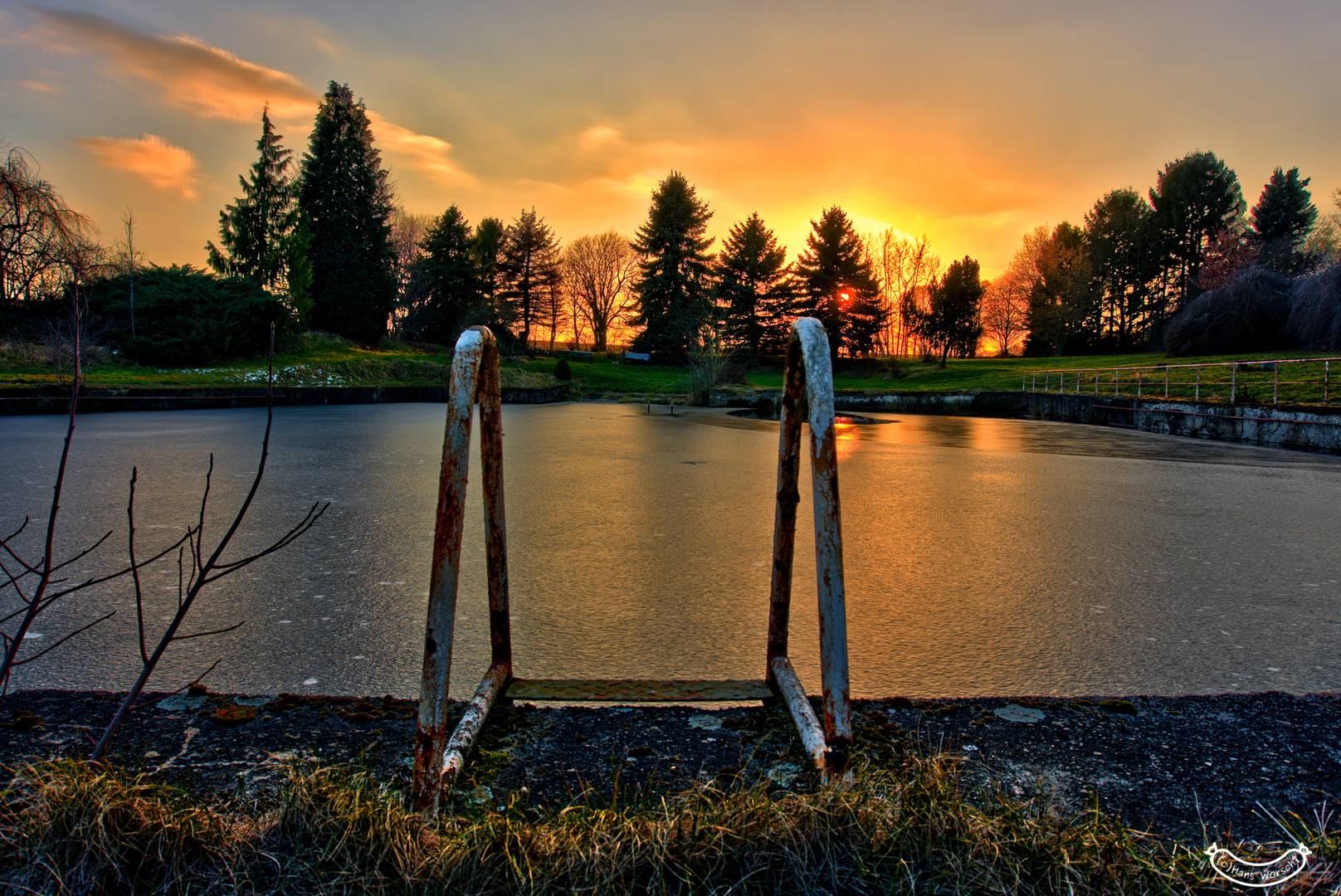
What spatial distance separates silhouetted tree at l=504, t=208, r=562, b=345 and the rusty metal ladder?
57.7 meters

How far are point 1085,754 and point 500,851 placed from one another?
4.65 feet

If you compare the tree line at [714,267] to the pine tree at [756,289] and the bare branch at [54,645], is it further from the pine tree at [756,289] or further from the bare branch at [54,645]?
the bare branch at [54,645]

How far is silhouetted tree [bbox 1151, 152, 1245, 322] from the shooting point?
5066 centimetres

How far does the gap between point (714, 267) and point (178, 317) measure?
35764 mm

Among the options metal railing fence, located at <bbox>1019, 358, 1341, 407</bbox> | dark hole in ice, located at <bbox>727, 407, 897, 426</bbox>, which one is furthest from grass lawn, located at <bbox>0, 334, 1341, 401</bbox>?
dark hole in ice, located at <bbox>727, 407, 897, 426</bbox>

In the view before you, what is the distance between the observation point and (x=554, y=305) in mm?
62469

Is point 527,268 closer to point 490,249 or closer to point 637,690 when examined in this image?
point 490,249

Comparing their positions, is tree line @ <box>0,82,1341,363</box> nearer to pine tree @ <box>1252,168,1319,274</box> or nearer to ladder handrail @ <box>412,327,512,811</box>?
pine tree @ <box>1252,168,1319,274</box>

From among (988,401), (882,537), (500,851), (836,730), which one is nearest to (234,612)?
(500,851)

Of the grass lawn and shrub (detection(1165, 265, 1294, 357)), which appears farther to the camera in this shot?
shrub (detection(1165, 265, 1294, 357))

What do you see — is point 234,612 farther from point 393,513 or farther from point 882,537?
point 882,537

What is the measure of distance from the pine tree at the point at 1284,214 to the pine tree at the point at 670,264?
35.8m

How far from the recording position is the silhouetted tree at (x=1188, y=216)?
166 feet
